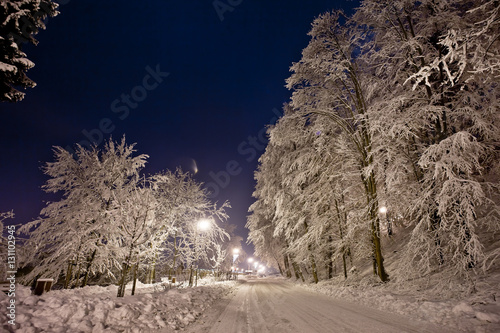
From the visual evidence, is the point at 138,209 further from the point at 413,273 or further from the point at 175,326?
the point at 413,273

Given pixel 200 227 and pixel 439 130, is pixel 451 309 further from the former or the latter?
pixel 200 227

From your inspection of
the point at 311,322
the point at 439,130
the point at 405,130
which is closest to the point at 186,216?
the point at 311,322

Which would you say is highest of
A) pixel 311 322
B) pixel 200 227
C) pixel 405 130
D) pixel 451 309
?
pixel 405 130

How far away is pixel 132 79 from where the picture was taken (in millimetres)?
102000

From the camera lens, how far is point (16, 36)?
664 centimetres

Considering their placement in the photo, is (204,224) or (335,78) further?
(204,224)

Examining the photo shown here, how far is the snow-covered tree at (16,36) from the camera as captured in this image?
630 cm

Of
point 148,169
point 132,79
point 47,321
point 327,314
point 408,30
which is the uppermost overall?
point 132,79

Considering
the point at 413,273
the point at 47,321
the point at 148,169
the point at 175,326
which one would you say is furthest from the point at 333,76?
the point at 148,169

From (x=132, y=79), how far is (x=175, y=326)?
395 feet

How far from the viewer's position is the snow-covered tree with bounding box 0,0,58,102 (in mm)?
6305

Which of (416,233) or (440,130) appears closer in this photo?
(416,233)

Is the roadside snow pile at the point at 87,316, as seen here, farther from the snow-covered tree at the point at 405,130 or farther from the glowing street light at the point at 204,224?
the glowing street light at the point at 204,224

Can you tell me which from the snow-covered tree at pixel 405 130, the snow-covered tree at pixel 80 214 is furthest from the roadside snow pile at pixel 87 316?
the snow-covered tree at pixel 405 130
